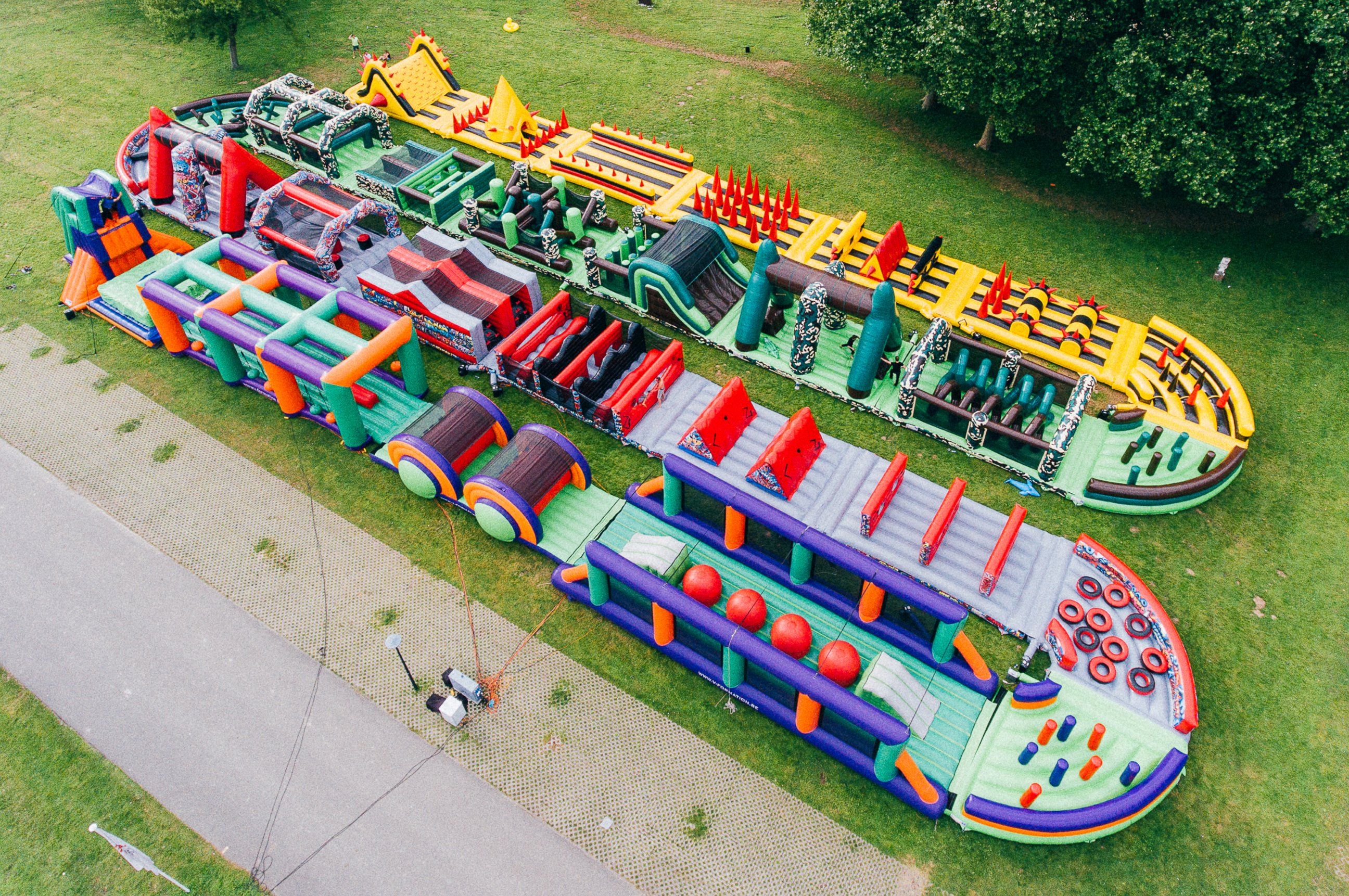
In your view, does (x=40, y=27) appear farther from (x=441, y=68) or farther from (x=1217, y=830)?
(x=1217, y=830)

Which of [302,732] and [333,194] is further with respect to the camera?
[333,194]

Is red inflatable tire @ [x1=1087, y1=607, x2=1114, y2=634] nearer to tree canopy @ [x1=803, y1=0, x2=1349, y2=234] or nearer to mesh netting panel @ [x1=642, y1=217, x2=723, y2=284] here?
tree canopy @ [x1=803, y1=0, x2=1349, y2=234]

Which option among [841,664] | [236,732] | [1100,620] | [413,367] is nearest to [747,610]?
[841,664]

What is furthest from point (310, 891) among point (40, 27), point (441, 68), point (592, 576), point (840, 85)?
point (40, 27)

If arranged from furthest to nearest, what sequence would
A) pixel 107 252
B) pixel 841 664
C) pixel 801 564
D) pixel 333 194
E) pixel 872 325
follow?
pixel 333 194, pixel 107 252, pixel 872 325, pixel 801 564, pixel 841 664

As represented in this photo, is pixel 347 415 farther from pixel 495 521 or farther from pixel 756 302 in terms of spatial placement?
pixel 756 302

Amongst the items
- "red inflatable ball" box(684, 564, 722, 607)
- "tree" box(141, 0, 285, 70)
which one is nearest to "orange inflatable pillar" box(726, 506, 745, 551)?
"red inflatable ball" box(684, 564, 722, 607)
